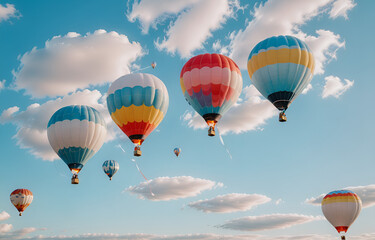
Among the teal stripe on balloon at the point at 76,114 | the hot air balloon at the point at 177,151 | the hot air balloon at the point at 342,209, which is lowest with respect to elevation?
the hot air balloon at the point at 342,209

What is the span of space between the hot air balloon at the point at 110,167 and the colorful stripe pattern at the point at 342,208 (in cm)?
2371

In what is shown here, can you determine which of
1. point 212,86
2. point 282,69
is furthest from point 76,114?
point 282,69

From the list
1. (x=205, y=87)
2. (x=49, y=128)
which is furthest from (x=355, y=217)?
(x=49, y=128)

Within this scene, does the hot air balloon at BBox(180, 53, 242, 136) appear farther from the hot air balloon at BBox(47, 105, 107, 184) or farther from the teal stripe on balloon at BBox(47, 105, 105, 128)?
the hot air balloon at BBox(47, 105, 107, 184)

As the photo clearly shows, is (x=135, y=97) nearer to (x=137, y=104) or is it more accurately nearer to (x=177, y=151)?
(x=137, y=104)

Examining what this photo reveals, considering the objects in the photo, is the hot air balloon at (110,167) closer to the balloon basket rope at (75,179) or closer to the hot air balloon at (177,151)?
the hot air balloon at (177,151)

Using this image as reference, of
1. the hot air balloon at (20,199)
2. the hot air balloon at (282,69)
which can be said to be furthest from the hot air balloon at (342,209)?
the hot air balloon at (20,199)

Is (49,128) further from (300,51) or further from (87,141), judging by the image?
(300,51)

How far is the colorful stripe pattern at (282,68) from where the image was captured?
2583cm

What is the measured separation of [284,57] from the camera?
2591 centimetres

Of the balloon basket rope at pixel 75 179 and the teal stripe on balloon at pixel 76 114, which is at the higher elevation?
the teal stripe on balloon at pixel 76 114

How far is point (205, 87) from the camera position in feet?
85.7

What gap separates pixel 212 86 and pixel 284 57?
5003 mm

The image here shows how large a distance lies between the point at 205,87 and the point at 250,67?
372 cm
